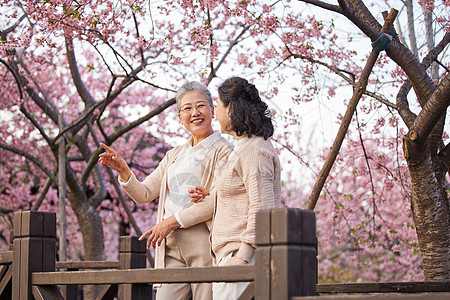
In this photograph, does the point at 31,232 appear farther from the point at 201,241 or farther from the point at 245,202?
the point at 245,202

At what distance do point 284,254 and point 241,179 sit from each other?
0.94 meters

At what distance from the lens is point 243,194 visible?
9.27 ft

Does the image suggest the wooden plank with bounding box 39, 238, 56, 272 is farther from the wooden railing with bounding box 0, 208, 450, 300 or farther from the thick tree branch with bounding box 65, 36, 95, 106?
Answer: the thick tree branch with bounding box 65, 36, 95, 106

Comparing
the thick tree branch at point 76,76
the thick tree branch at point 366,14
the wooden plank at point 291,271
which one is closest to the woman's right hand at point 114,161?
the wooden plank at point 291,271

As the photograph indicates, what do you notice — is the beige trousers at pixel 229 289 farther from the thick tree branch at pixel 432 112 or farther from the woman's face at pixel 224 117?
the thick tree branch at pixel 432 112

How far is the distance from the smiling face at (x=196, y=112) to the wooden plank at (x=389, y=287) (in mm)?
1344

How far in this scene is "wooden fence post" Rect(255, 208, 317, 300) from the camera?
1910mm

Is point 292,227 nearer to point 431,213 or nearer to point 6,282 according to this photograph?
point 6,282

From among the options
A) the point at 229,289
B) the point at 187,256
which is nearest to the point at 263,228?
the point at 229,289

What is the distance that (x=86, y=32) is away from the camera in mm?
6559

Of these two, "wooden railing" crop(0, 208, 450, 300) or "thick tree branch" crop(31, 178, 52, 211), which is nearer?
"wooden railing" crop(0, 208, 450, 300)

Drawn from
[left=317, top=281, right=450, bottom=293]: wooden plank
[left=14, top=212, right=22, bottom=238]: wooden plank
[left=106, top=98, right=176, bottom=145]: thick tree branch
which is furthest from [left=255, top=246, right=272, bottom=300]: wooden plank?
[left=106, top=98, right=176, bottom=145]: thick tree branch

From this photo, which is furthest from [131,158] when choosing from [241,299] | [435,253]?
[241,299]

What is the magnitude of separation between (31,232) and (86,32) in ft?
13.0
